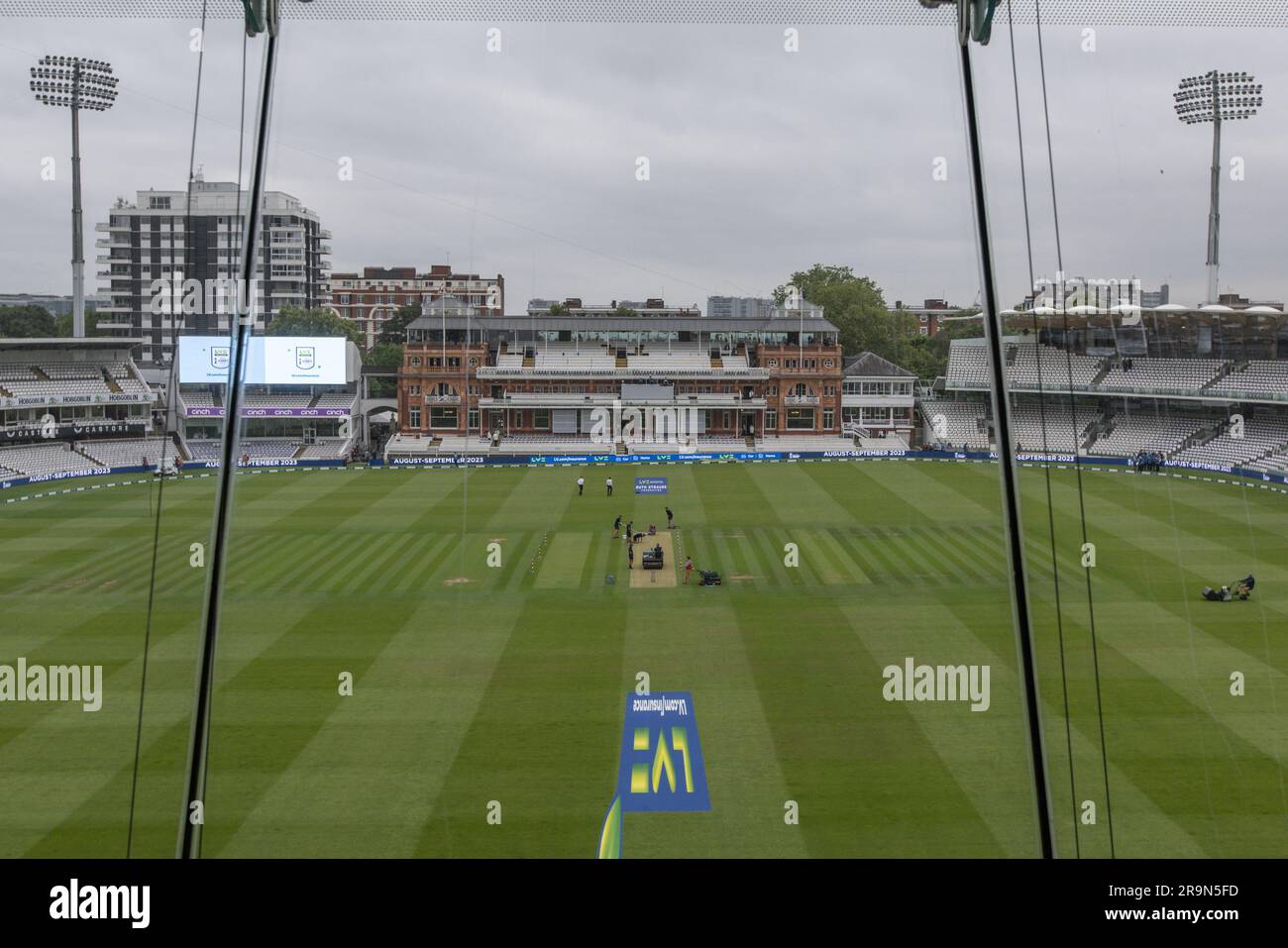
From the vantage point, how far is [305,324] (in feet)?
136

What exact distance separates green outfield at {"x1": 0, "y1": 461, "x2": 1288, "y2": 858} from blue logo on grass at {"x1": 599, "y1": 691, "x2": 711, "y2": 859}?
18cm

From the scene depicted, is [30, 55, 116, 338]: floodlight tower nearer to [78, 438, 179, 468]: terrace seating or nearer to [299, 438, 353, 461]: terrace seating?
[78, 438, 179, 468]: terrace seating

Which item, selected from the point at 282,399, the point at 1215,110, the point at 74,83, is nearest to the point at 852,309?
the point at 1215,110

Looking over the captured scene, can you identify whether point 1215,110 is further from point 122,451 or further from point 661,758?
point 122,451

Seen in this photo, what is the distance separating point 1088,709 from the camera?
11523 millimetres

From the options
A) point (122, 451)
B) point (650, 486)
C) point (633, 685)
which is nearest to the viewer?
point (633, 685)

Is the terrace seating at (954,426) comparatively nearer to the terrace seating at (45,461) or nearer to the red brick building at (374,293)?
the terrace seating at (45,461)

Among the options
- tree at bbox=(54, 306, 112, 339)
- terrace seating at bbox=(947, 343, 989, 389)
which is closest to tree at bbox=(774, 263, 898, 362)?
terrace seating at bbox=(947, 343, 989, 389)

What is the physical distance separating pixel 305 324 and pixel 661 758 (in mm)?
34691

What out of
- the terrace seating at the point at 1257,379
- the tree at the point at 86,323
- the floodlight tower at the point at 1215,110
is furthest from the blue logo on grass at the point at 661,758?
the tree at the point at 86,323

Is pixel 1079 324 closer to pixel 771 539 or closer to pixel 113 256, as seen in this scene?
pixel 771 539

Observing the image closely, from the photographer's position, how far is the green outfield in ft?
29.2

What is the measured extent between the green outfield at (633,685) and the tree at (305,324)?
1674 cm
